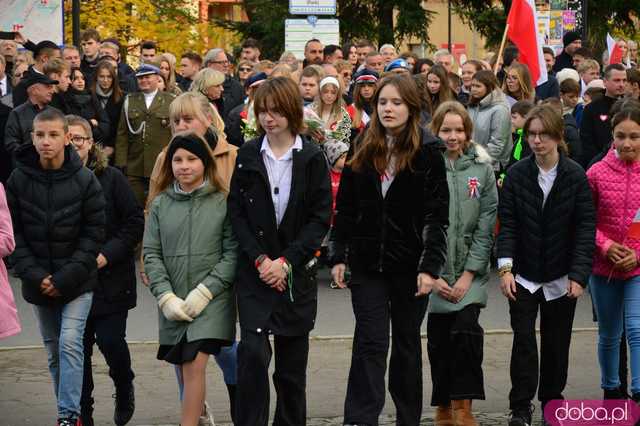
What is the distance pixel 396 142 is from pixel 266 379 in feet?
4.97

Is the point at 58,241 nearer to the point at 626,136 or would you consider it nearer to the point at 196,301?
the point at 196,301

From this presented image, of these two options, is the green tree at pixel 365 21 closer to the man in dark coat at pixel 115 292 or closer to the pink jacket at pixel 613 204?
the pink jacket at pixel 613 204

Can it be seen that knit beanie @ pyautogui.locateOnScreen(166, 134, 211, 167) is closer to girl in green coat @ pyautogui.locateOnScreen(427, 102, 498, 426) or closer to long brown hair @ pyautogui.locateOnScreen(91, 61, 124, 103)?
girl in green coat @ pyautogui.locateOnScreen(427, 102, 498, 426)

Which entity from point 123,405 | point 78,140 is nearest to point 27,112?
point 78,140

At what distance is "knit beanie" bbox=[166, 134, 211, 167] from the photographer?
7.30 meters

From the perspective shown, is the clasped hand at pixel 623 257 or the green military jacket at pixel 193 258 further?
the clasped hand at pixel 623 257

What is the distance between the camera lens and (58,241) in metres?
7.63

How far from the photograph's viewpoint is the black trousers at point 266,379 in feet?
23.1

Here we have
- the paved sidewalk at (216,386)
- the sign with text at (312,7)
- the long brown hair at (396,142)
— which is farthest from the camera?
the sign with text at (312,7)

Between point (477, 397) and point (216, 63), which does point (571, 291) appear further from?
point (216, 63)

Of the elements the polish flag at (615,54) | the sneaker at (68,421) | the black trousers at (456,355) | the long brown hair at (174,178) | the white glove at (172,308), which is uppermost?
the polish flag at (615,54)

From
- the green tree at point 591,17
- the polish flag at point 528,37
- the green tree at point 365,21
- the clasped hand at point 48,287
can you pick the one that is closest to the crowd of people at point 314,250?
the clasped hand at point 48,287

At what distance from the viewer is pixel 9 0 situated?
68.3 ft

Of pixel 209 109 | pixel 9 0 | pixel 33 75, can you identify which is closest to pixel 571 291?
pixel 209 109
